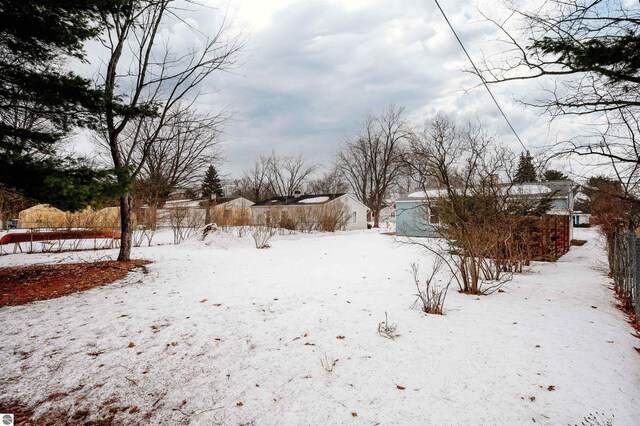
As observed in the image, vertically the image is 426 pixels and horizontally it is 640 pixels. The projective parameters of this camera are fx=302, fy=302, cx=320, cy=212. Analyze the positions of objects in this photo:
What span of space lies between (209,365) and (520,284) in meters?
7.24

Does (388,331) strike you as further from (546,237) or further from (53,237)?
(53,237)

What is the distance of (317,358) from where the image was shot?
3494 millimetres

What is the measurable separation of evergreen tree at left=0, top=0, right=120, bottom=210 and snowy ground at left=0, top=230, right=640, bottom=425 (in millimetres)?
2052

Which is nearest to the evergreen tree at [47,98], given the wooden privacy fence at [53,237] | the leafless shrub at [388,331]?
the leafless shrub at [388,331]

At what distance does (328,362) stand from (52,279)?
273 inches

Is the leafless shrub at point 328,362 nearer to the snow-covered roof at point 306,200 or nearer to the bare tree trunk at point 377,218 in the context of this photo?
the snow-covered roof at point 306,200

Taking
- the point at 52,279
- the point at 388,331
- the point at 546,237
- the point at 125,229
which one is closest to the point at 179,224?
the point at 125,229

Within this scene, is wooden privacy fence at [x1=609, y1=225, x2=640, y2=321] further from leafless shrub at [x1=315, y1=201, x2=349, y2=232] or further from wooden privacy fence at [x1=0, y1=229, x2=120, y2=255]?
leafless shrub at [x1=315, y1=201, x2=349, y2=232]

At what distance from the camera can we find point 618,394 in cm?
278

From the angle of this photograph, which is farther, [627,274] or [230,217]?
[230,217]

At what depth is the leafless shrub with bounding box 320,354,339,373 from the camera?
324cm

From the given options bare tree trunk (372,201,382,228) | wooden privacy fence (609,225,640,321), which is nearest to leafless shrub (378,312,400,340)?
wooden privacy fence (609,225,640,321)

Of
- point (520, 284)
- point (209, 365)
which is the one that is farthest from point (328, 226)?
point (209, 365)

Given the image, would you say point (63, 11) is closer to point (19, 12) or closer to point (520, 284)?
point (19, 12)
